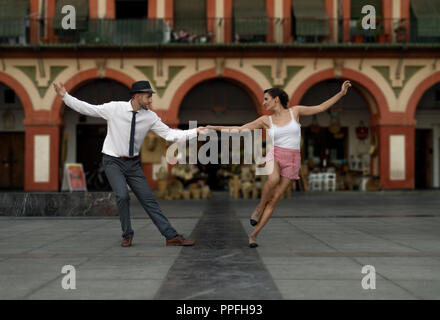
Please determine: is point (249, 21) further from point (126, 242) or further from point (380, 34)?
point (126, 242)

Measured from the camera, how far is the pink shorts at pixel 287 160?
6309 mm

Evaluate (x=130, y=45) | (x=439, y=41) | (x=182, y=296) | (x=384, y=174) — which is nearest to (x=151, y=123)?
(x=182, y=296)

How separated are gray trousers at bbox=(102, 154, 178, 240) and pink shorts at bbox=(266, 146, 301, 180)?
1497 mm

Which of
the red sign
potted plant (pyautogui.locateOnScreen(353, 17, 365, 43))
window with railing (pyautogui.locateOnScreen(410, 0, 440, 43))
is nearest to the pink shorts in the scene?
the red sign

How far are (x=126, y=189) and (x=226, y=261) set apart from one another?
1.78 meters

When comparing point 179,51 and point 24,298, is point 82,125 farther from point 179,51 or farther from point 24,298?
point 24,298

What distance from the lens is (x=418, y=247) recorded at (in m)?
6.33

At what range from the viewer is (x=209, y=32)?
2059 centimetres

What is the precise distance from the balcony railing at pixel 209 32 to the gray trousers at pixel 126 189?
14498 millimetres

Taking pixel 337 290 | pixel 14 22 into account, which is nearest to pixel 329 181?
pixel 14 22

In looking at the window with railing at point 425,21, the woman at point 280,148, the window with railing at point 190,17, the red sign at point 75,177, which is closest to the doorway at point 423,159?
the window with railing at point 425,21

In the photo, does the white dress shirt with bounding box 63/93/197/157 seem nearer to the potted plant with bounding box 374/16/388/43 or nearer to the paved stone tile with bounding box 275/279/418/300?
the paved stone tile with bounding box 275/279/418/300
